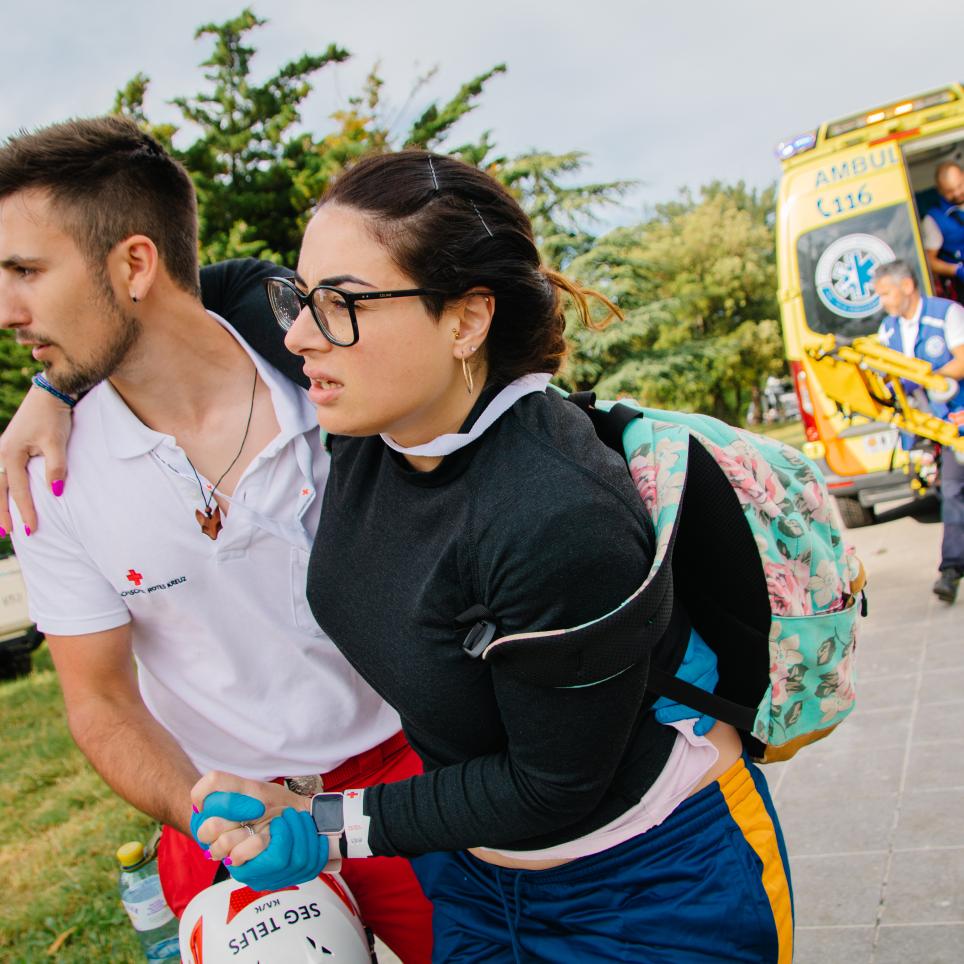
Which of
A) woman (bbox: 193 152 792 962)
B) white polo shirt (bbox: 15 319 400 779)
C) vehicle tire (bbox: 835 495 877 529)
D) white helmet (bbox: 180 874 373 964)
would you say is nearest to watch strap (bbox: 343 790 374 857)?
woman (bbox: 193 152 792 962)

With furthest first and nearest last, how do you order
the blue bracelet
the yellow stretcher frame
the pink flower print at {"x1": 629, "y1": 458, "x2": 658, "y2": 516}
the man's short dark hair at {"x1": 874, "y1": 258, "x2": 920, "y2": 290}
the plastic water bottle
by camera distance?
the man's short dark hair at {"x1": 874, "y1": 258, "x2": 920, "y2": 290}
the yellow stretcher frame
the plastic water bottle
the blue bracelet
the pink flower print at {"x1": 629, "y1": 458, "x2": 658, "y2": 516}

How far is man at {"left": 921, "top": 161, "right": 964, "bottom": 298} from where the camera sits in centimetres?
852

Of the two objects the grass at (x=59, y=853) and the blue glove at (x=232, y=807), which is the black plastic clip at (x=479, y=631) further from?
the grass at (x=59, y=853)

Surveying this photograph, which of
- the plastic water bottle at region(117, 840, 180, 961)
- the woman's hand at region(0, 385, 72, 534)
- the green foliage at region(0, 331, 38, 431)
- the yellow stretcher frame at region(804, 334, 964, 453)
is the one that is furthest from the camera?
the green foliage at region(0, 331, 38, 431)

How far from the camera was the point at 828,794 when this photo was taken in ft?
12.5

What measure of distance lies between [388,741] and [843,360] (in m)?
6.36

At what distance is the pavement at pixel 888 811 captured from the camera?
9.43ft

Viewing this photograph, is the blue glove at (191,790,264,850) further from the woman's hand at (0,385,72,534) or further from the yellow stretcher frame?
the yellow stretcher frame

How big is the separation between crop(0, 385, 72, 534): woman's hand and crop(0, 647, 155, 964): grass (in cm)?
244

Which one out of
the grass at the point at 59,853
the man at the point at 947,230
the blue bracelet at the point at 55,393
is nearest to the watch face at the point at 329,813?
the blue bracelet at the point at 55,393

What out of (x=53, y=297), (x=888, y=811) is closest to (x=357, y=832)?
(x=53, y=297)

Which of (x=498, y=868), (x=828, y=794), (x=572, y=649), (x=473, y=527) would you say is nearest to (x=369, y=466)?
(x=473, y=527)

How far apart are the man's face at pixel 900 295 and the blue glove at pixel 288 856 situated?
21.3 feet

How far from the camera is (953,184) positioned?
852 cm
